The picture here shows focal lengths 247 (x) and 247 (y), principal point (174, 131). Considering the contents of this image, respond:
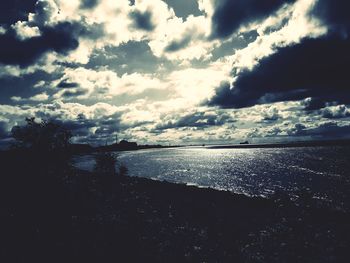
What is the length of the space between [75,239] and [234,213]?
651 inches

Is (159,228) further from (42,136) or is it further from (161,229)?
(42,136)

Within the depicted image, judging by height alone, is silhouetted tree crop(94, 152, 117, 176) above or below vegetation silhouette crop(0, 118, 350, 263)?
above

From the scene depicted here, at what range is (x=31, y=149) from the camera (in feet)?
204

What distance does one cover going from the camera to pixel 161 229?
20.8 meters

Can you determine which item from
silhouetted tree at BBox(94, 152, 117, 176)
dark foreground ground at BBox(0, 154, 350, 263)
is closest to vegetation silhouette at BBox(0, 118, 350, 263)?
dark foreground ground at BBox(0, 154, 350, 263)

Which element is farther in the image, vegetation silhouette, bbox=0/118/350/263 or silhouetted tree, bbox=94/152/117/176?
silhouetted tree, bbox=94/152/117/176

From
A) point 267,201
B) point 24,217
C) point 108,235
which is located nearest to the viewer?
point 108,235

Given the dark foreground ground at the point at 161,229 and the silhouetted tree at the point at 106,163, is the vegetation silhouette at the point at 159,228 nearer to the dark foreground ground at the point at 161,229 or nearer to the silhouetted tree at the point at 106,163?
the dark foreground ground at the point at 161,229

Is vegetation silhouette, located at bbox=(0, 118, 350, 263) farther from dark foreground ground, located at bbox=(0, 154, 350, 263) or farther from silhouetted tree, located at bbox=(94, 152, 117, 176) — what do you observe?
silhouetted tree, located at bbox=(94, 152, 117, 176)

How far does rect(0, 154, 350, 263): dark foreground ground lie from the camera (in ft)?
51.8

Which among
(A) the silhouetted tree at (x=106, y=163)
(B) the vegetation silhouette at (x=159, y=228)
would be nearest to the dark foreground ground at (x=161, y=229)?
(B) the vegetation silhouette at (x=159, y=228)

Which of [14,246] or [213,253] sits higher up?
[14,246]

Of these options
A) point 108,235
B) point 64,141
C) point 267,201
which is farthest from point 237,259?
point 64,141

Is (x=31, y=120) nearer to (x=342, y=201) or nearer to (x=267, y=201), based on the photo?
(x=267, y=201)
